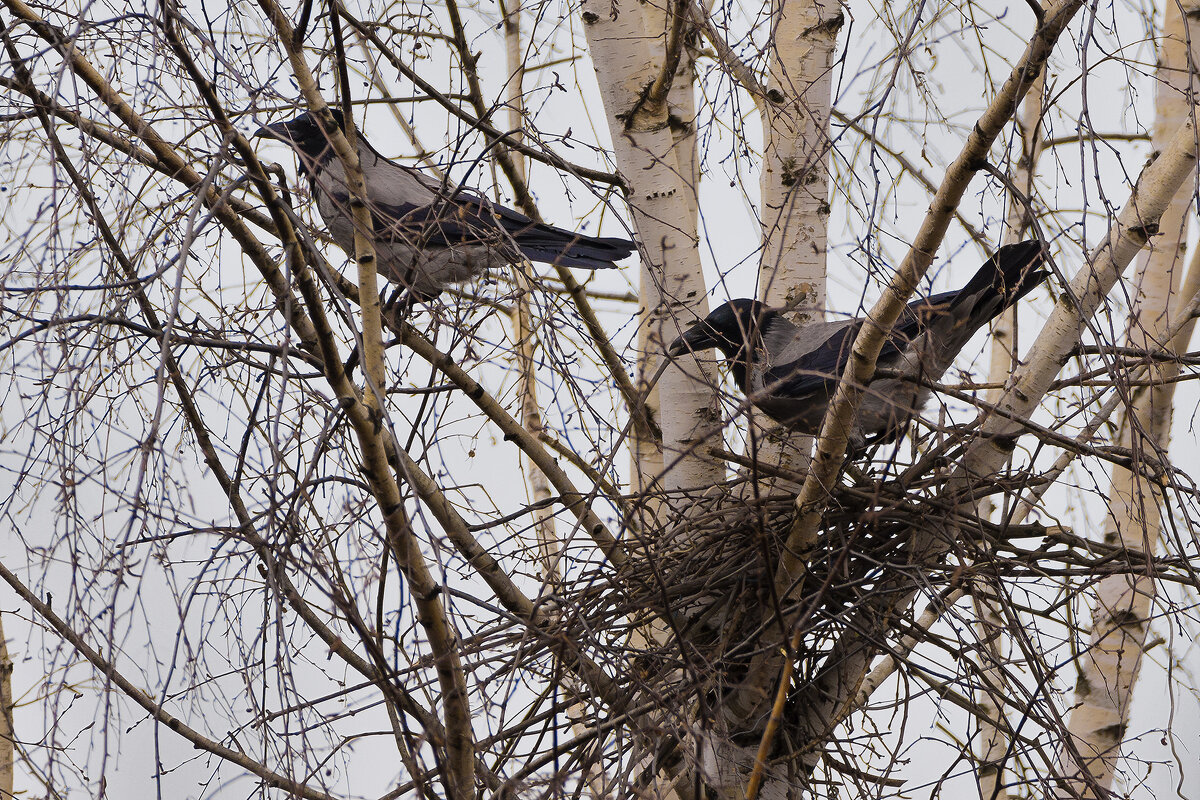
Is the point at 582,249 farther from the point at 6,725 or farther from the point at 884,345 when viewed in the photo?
the point at 6,725

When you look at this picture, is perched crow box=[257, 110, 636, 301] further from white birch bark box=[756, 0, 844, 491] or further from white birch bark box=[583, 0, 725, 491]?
white birch bark box=[756, 0, 844, 491]

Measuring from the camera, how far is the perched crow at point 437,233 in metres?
2.52

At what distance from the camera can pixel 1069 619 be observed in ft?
11.4

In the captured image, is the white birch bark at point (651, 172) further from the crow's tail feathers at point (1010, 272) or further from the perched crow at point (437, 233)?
the crow's tail feathers at point (1010, 272)

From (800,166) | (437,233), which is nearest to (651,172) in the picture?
(800,166)

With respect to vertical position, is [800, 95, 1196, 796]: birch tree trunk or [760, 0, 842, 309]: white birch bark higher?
[760, 0, 842, 309]: white birch bark

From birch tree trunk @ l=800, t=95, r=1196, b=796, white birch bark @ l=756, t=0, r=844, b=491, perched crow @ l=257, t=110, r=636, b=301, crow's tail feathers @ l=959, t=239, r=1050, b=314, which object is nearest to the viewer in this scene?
perched crow @ l=257, t=110, r=636, b=301

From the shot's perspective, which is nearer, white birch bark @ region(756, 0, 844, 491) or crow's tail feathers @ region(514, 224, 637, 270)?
white birch bark @ region(756, 0, 844, 491)

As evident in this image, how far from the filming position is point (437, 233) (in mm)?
2949

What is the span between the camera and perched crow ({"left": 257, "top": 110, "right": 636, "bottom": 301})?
2.52 meters

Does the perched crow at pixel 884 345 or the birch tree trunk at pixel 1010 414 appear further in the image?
the perched crow at pixel 884 345

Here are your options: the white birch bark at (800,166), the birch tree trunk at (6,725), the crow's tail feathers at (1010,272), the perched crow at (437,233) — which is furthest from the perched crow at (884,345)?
the birch tree trunk at (6,725)

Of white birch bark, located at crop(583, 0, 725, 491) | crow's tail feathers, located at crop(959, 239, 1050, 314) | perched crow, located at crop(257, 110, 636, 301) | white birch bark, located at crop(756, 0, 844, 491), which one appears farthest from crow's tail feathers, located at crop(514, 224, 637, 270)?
crow's tail feathers, located at crop(959, 239, 1050, 314)

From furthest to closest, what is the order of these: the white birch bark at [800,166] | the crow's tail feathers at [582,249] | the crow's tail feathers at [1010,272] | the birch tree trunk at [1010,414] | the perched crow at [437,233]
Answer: the crow's tail feathers at [582,249] < the white birch bark at [800,166] < the crow's tail feathers at [1010,272] < the birch tree trunk at [1010,414] < the perched crow at [437,233]
